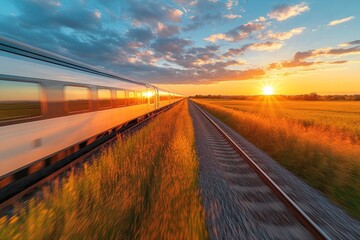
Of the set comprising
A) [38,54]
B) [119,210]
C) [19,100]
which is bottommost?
Answer: [119,210]

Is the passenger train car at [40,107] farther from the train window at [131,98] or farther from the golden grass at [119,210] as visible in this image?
the train window at [131,98]

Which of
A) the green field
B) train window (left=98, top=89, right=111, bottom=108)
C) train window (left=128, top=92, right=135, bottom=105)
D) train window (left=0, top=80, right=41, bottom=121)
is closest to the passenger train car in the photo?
train window (left=0, top=80, right=41, bottom=121)

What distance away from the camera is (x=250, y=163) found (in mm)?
6336

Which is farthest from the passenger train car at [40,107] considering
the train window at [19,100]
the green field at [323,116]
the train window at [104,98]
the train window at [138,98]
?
the green field at [323,116]

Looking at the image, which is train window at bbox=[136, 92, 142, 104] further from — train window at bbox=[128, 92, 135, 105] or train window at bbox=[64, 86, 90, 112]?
train window at bbox=[64, 86, 90, 112]

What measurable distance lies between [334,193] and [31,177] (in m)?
7.80

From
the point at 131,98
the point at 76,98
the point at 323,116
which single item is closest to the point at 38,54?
the point at 76,98

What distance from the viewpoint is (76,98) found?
6.51m

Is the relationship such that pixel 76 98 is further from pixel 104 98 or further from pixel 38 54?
pixel 104 98

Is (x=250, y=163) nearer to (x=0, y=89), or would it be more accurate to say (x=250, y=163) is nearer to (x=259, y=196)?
(x=259, y=196)

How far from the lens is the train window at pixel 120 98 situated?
10676mm

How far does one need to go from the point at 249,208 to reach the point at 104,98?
7.43 m

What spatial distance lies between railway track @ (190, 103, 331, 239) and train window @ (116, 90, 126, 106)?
6.53 meters

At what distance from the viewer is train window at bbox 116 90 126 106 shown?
10.7 metres
